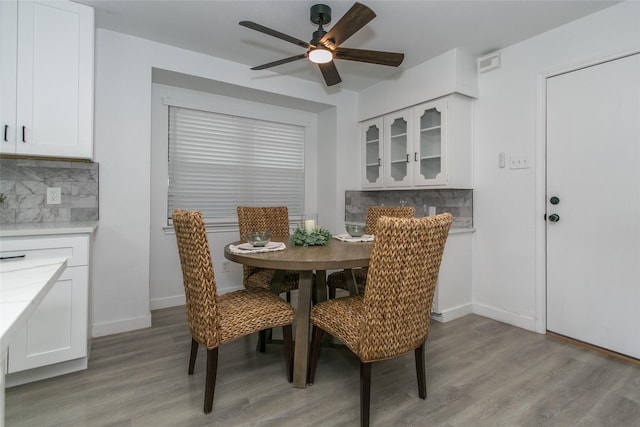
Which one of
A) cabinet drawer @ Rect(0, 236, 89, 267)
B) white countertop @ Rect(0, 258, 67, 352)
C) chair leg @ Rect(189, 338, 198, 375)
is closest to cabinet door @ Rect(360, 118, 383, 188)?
chair leg @ Rect(189, 338, 198, 375)

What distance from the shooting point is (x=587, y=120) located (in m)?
2.31

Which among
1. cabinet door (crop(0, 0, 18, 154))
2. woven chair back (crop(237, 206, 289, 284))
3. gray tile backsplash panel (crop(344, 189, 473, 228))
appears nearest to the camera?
cabinet door (crop(0, 0, 18, 154))

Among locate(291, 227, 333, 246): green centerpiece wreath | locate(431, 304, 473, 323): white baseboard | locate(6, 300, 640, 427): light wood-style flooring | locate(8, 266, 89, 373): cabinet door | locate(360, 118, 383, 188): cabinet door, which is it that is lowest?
locate(6, 300, 640, 427): light wood-style flooring

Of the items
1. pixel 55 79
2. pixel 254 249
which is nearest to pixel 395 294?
pixel 254 249

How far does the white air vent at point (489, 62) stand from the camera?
9.25 feet

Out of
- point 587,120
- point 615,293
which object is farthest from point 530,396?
point 587,120

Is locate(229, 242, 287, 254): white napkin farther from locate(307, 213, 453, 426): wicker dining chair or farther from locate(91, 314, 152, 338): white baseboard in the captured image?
locate(91, 314, 152, 338): white baseboard

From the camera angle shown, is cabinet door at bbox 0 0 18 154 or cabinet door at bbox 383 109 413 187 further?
cabinet door at bbox 383 109 413 187

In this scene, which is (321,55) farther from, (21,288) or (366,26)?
(21,288)

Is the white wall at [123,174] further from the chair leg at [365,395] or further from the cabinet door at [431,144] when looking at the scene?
the cabinet door at [431,144]

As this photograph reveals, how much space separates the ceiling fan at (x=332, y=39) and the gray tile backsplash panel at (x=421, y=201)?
1438mm

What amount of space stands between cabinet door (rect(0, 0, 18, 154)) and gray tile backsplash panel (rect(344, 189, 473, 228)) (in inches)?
116

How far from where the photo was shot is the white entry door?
212 centimetres

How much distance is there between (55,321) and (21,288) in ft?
4.68
